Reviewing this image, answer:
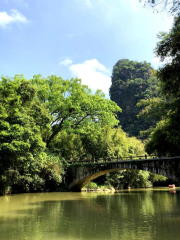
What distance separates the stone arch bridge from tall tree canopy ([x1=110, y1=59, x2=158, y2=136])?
168 ft

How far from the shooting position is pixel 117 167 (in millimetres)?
26531

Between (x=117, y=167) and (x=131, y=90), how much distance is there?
223ft

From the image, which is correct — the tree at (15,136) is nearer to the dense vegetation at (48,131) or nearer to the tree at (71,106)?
the dense vegetation at (48,131)

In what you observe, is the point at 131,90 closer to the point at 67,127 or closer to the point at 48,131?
the point at 67,127

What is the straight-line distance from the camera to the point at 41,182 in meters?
24.5

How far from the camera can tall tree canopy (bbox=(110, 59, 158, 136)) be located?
8012 cm

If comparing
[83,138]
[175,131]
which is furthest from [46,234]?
[83,138]

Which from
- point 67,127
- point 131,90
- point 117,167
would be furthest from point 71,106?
point 131,90

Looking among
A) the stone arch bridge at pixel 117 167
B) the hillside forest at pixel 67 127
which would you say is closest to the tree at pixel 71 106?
the hillside forest at pixel 67 127

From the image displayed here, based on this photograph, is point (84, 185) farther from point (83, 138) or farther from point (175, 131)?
point (175, 131)

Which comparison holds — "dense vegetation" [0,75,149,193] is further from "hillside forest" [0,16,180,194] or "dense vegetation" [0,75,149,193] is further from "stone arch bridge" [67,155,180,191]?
"stone arch bridge" [67,155,180,191]

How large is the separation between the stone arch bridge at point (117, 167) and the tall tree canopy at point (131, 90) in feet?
168

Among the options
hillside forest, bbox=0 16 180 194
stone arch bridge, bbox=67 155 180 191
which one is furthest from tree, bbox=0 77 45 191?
stone arch bridge, bbox=67 155 180 191

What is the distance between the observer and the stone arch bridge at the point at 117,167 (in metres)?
22.2
